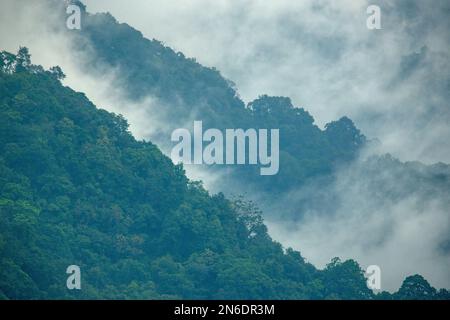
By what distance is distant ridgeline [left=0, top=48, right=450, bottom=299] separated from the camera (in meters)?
46.6

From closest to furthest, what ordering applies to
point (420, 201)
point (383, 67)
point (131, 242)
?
point (131, 242), point (420, 201), point (383, 67)

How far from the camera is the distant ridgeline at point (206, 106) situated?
6309 centimetres

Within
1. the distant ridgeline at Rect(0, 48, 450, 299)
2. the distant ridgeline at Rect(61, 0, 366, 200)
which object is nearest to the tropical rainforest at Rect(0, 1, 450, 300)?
the distant ridgeline at Rect(0, 48, 450, 299)

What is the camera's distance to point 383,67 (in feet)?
243

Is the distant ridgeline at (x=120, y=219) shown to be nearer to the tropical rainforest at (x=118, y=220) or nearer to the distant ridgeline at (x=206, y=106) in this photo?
the tropical rainforest at (x=118, y=220)

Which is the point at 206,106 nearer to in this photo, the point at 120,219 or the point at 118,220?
the point at 120,219

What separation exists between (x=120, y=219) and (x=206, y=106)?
17.2 metres

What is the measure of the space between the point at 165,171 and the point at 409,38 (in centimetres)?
2730

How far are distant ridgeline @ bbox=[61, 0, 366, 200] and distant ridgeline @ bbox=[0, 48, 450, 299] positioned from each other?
7.95 metres

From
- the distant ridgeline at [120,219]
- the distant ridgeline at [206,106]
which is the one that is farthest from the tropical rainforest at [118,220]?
the distant ridgeline at [206,106]

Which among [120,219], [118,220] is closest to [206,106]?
[120,219]

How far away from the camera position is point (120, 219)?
50.6 metres
